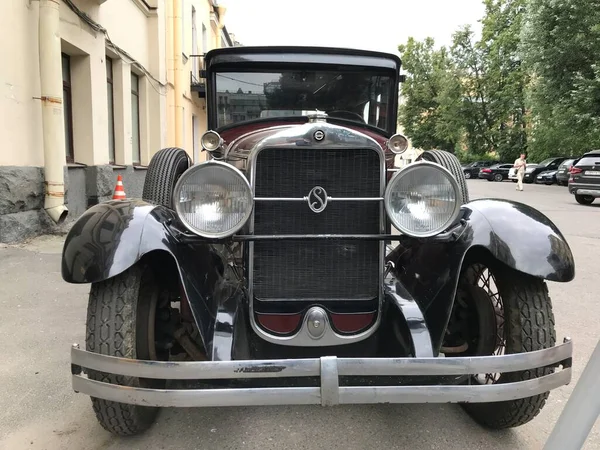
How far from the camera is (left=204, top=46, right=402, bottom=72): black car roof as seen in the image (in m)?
3.66

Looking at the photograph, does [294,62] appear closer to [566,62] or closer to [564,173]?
[566,62]

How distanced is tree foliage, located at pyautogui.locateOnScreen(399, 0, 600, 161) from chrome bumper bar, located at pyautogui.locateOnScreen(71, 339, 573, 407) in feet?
65.7

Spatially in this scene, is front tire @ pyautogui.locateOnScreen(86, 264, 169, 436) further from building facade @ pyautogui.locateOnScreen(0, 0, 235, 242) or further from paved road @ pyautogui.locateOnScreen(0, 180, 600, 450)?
building facade @ pyautogui.locateOnScreen(0, 0, 235, 242)

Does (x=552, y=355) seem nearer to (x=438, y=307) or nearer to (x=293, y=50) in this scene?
(x=438, y=307)

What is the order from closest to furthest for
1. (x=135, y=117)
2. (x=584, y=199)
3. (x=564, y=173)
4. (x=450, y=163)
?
(x=450, y=163), (x=135, y=117), (x=584, y=199), (x=564, y=173)

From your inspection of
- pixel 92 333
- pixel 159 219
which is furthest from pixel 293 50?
pixel 92 333

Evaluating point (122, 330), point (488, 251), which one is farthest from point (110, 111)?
point (488, 251)

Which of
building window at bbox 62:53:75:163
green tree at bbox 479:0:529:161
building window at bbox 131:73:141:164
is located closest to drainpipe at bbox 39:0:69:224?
building window at bbox 62:53:75:163

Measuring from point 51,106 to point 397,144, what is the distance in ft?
17.8

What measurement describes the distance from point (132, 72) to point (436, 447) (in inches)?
440

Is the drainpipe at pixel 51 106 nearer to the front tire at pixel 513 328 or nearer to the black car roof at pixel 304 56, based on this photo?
the black car roof at pixel 304 56

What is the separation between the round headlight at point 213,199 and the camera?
219cm

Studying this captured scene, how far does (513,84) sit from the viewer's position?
32.8 meters

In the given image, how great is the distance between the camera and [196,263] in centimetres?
247
